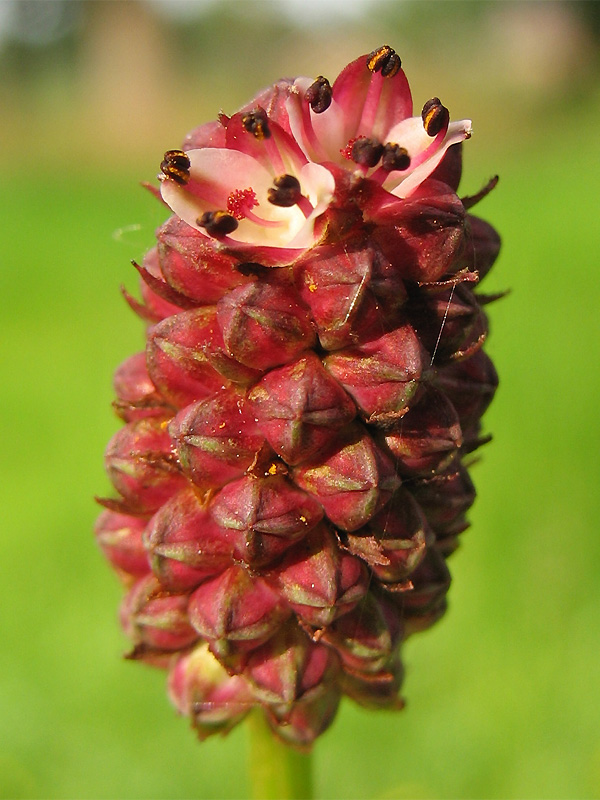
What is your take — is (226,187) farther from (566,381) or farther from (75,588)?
(566,381)

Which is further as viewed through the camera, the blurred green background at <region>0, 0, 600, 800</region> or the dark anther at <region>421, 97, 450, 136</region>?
the blurred green background at <region>0, 0, 600, 800</region>

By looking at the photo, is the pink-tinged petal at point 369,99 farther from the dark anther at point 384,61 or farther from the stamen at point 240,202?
the stamen at point 240,202

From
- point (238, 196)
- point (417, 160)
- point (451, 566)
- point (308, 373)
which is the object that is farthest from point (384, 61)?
point (451, 566)

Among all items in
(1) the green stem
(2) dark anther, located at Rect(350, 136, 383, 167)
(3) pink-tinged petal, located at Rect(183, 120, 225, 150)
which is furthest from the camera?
(1) the green stem

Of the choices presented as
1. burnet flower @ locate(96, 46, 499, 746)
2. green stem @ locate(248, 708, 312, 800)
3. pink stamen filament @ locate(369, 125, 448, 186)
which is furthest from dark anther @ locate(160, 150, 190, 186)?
green stem @ locate(248, 708, 312, 800)

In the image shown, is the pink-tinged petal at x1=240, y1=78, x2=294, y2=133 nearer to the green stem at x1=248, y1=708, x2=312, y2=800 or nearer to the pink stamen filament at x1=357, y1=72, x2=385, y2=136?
the pink stamen filament at x1=357, y1=72, x2=385, y2=136

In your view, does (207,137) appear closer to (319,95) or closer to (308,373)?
(319,95)

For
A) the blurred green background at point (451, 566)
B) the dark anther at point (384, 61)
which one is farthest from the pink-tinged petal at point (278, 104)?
the blurred green background at point (451, 566)
